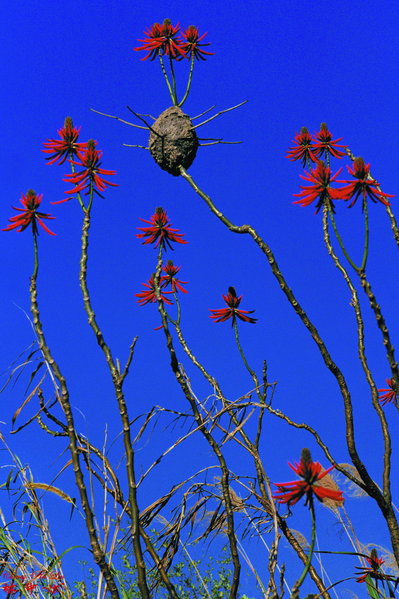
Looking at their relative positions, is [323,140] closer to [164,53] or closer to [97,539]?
[164,53]

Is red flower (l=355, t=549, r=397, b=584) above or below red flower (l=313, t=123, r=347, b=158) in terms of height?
below

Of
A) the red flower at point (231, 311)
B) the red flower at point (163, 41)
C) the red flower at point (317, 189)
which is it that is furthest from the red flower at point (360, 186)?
the red flower at point (163, 41)

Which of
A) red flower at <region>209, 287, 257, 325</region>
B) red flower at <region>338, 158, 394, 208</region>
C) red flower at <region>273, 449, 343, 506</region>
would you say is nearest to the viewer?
red flower at <region>273, 449, 343, 506</region>

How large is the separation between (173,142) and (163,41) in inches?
34.3

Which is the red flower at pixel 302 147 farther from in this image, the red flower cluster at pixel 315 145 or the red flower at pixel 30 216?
the red flower at pixel 30 216

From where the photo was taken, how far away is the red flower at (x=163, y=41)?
423 centimetres

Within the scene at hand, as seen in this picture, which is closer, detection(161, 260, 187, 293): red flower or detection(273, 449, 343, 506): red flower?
detection(273, 449, 343, 506): red flower

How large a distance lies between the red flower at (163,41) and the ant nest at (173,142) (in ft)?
2.02

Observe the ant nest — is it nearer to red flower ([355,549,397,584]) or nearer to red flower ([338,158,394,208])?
red flower ([338,158,394,208])

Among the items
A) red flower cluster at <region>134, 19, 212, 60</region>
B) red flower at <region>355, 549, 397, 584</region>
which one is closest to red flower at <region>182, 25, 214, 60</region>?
red flower cluster at <region>134, 19, 212, 60</region>

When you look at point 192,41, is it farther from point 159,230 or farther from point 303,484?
point 303,484

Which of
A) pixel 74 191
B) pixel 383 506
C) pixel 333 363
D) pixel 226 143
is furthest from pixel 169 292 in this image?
pixel 383 506

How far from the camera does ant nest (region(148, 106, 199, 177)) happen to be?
3689mm

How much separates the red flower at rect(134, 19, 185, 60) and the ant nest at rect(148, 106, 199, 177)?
24.2 inches
